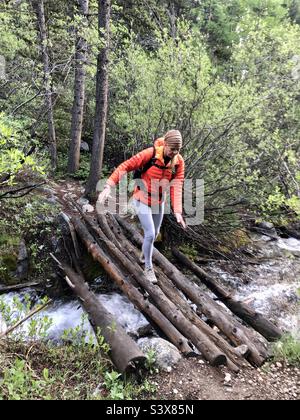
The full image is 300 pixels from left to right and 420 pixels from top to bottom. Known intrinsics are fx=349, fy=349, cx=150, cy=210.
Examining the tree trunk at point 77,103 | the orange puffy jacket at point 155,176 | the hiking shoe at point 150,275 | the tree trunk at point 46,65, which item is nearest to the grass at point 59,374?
the hiking shoe at point 150,275

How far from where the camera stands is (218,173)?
33.7 ft

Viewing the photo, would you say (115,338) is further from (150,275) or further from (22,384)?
(150,275)

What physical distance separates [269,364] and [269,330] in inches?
55.2

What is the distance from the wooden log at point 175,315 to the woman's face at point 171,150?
2.63m

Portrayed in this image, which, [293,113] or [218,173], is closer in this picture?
[218,173]

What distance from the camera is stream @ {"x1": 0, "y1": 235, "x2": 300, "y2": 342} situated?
723 centimetres

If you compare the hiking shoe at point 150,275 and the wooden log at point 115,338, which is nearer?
the wooden log at point 115,338

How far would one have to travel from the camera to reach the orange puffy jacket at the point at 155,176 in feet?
19.0

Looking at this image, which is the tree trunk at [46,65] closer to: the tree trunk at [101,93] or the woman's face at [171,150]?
the tree trunk at [101,93]
